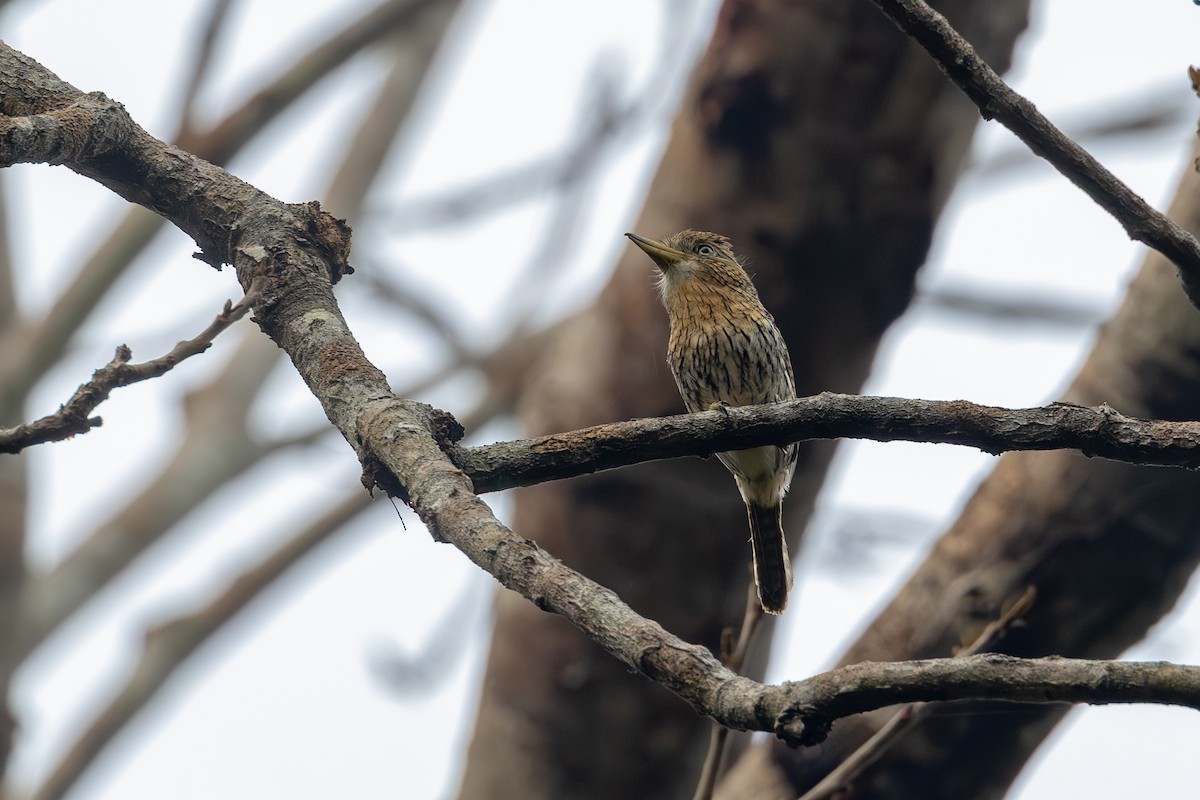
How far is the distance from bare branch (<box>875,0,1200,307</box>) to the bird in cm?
245

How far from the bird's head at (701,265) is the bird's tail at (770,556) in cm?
97

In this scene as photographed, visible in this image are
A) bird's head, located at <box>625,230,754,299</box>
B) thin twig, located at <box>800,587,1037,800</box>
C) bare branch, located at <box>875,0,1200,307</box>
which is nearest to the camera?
bare branch, located at <box>875,0,1200,307</box>

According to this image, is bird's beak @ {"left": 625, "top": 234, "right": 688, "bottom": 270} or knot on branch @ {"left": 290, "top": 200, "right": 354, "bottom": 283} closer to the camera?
knot on branch @ {"left": 290, "top": 200, "right": 354, "bottom": 283}

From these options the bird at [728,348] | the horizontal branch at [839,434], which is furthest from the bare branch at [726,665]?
the horizontal branch at [839,434]

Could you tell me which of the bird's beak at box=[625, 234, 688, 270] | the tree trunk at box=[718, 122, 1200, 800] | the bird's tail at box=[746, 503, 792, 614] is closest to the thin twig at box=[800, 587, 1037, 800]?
the tree trunk at box=[718, 122, 1200, 800]

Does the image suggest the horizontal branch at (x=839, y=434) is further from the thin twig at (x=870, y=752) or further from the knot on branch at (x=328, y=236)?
the thin twig at (x=870, y=752)

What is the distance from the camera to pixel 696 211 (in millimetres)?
5328

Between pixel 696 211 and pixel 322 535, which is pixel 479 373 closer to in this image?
pixel 322 535

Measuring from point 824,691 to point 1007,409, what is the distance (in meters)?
0.87

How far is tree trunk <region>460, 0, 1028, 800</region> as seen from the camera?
5.03 metres

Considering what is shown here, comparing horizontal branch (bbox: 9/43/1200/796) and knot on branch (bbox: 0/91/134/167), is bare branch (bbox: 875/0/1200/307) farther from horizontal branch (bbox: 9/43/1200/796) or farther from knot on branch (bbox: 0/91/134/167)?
knot on branch (bbox: 0/91/134/167)

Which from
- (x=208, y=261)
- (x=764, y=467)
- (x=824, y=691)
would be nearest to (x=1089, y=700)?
(x=824, y=691)

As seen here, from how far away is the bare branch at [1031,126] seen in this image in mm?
2516

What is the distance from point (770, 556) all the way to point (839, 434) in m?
2.62
